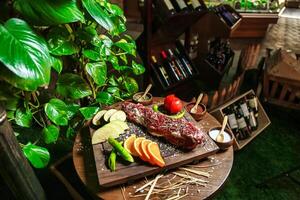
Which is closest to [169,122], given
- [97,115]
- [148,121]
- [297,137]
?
[148,121]

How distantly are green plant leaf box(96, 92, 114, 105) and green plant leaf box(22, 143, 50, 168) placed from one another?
0.50 meters

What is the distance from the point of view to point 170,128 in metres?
1.18

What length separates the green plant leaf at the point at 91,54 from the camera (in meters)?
1.44

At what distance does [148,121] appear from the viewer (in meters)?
1.24

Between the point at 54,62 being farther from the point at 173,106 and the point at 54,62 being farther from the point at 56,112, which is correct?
the point at 173,106

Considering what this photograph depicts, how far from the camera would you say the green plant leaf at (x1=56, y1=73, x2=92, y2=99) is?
141 centimetres

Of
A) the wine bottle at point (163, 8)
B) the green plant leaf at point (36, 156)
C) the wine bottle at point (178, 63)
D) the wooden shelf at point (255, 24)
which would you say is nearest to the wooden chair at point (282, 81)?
the wine bottle at point (178, 63)

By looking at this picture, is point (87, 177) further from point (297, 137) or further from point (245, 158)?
point (297, 137)

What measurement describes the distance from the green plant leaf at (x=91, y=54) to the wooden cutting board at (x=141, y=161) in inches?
20.4

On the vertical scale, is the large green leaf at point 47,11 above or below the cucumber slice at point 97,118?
above

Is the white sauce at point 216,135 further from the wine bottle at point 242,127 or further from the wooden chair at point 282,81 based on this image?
the wooden chair at point 282,81

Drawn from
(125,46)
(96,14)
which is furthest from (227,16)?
(96,14)

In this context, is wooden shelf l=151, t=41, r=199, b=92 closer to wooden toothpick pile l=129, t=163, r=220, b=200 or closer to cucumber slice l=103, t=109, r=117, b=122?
cucumber slice l=103, t=109, r=117, b=122

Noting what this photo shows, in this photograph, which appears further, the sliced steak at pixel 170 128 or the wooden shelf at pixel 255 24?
the wooden shelf at pixel 255 24
